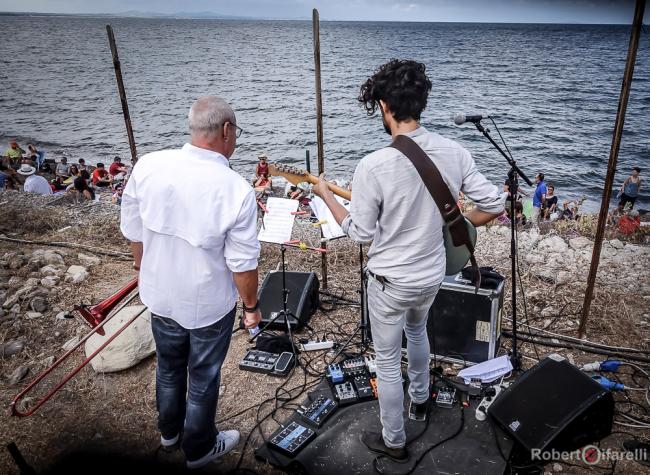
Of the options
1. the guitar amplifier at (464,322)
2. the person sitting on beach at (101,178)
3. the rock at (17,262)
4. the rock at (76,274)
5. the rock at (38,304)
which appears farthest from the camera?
the person sitting on beach at (101,178)

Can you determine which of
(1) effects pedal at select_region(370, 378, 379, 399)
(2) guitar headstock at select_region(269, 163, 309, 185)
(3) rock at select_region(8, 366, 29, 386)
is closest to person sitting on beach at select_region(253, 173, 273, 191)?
(3) rock at select_region(8, 366, 29, 386)

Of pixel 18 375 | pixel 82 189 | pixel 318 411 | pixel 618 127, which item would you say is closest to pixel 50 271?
pixel 18 375

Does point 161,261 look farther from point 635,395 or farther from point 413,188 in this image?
point 635,395

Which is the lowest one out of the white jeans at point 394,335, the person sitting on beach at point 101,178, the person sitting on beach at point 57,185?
the person sitting on beach at point 57,185

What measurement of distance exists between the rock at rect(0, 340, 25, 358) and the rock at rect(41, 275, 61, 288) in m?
1.13

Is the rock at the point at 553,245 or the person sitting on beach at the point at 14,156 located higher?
the rock at the point at 553,245

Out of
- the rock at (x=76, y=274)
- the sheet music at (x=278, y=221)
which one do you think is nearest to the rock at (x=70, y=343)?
the rock at (x=76, y=274)

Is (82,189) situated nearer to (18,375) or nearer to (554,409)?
(18,375)

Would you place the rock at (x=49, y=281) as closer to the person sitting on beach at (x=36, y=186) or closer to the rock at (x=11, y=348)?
the rock at (x=11, y=348)

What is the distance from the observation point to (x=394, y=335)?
266 cm

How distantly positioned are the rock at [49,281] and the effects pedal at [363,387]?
4092 millimetres

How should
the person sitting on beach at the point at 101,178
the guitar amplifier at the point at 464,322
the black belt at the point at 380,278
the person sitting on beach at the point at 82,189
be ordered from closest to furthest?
the black belt at the point at 380,278, the guitar amplifier at the point at 464,322, the person sitting on beach at the point at 82,189, the person sitting on beach at the point at 101,178

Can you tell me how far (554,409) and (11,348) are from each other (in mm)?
4924

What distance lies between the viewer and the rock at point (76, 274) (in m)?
5.61
